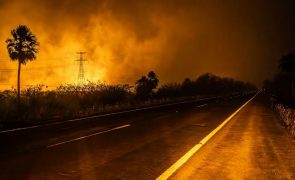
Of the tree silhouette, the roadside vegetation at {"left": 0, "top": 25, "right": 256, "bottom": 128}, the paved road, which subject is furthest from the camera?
the tree silhouette

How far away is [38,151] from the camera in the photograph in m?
10.2

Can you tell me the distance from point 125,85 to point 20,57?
13274 mm

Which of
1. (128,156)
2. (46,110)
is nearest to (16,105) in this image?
(46,110)

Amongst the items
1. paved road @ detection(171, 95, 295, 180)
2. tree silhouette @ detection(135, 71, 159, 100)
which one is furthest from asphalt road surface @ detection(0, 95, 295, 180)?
tree silhouette @ detection(135, 71, 159, 100)

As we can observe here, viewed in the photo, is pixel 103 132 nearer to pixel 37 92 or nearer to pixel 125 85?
pixel 37 92

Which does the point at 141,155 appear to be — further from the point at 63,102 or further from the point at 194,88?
the point at 194,88

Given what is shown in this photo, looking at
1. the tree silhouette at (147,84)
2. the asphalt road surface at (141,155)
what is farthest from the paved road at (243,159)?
the tree silhouette at (147,84)

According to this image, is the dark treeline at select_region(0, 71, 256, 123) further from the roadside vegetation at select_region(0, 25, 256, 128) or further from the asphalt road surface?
the asphalt road surface

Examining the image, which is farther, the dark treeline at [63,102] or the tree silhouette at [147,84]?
the tree silhouette at [147,84]

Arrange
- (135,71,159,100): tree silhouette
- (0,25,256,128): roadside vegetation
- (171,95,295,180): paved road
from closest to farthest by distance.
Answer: (171,95,295,180): paved road, (0,25,256,128): roadside vegetation, (135,71,159,100): tree silhouette

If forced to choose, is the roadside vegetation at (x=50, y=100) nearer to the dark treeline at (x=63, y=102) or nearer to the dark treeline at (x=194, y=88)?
the dark treeline at (x=63, y=102)

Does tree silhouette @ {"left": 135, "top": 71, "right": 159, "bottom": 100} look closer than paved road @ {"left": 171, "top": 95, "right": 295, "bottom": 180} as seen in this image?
No

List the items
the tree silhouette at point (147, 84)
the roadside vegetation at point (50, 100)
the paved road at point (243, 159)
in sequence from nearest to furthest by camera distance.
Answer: the paved road at point (243, 159)
the roadside vegetation at point (50, 100)
the tree silhouette at point (147, 84)

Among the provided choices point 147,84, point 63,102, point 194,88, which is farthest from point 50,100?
point 194,88
